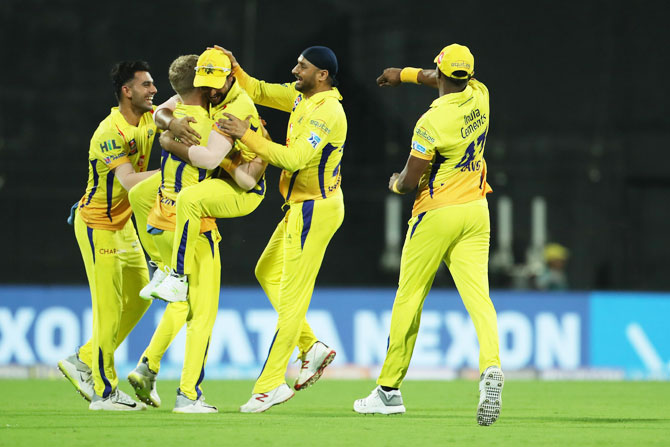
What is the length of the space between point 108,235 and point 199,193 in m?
0.98

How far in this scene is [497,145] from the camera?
14.2 metres

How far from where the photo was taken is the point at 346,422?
6559 millimetres

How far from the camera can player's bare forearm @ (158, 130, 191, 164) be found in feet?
22.5

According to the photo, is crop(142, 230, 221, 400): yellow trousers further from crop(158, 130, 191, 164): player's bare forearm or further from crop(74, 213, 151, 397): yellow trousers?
crop(74, 213, 151, 397): yellow trousers

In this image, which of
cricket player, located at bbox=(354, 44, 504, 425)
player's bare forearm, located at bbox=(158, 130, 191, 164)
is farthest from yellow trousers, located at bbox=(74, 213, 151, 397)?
cricket player, located at bbox=(354, 44, 504, 425)

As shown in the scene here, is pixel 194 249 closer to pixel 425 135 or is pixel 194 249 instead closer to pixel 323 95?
pixel 323 95

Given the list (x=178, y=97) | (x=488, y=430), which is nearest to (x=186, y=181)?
(x=178, y=97)

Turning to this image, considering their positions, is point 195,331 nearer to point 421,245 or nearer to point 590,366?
point 421,245

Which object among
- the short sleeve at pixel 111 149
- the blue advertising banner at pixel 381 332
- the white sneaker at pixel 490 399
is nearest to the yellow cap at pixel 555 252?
the blue advertising banner at pixel 381 332

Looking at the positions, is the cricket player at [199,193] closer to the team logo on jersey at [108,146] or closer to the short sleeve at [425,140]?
the team logo on jersey at [108,146]

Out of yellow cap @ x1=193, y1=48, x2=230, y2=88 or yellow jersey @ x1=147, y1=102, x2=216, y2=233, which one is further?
yellow jersey @ x1=147, y1=102, x2=216, y2=233

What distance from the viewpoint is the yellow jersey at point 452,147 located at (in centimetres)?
664

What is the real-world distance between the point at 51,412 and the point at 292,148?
7.80 feet

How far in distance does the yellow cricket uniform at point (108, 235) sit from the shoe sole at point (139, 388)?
194 mm
